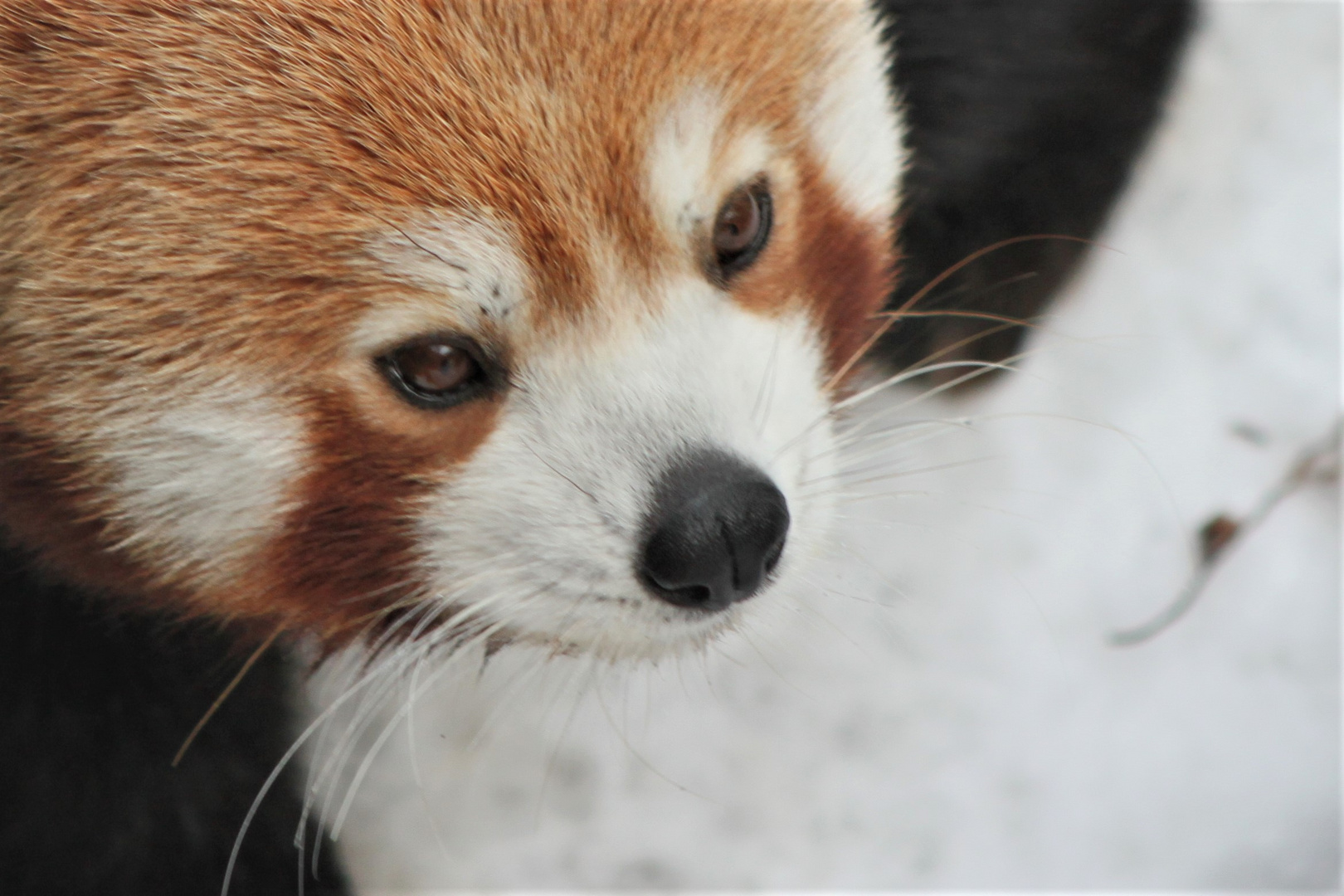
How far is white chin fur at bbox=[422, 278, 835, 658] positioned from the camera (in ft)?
2.96

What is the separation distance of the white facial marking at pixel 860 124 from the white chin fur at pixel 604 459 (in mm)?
197

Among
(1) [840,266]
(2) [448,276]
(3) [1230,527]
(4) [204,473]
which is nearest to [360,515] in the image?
(4) [204,473]

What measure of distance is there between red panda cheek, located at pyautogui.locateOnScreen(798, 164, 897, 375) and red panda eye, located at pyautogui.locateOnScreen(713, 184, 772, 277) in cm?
6

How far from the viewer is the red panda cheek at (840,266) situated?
1.06m

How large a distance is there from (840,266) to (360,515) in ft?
1.65

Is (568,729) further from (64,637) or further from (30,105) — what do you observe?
(30,105)

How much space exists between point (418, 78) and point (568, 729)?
0.97 m

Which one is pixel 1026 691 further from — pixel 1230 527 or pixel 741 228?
→ pixel 741 228

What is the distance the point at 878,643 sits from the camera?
5.36ft

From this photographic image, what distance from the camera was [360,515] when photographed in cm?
96

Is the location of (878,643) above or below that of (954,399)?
below

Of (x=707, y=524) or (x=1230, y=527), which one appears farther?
(x=1230, y=527)

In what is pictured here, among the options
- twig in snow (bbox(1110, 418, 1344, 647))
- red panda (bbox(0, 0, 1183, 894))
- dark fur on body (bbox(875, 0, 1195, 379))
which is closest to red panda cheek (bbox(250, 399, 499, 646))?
red panda (bbox(0, 0, 1183, 894))

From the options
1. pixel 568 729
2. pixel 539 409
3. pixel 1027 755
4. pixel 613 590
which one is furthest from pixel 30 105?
pixel 1027 755
